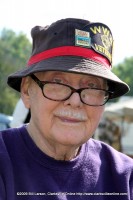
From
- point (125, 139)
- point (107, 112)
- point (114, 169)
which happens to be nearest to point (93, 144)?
point (114, 169)

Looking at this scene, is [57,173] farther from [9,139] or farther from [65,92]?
[65,92]

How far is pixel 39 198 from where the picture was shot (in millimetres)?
2490

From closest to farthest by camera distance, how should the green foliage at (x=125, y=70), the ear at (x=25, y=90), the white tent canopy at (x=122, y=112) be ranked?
the ear at (x=25, y=90)
the white tent canopy at (x=122, y=112)
the green foliage at (x=125, y=70)

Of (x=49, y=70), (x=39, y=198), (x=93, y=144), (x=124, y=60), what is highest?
(x=124, y=60)

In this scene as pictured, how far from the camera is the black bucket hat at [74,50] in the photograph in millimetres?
2512

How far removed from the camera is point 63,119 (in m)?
2.54

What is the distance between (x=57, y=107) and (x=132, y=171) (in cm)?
65

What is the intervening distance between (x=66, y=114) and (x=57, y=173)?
0.32m

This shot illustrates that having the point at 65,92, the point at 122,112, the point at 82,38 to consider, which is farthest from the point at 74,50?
the point at 122,112

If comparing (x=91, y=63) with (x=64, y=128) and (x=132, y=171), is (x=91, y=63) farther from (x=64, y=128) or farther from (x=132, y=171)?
(x=132, y=171)

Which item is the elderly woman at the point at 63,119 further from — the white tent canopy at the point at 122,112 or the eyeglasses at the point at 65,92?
the white tent canopy at the point at 122,112

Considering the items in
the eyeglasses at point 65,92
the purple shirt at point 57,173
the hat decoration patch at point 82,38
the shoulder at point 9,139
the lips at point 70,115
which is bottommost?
the purple shirt at point 57,173

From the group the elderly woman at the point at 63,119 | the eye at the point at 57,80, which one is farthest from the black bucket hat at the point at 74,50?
Result: the eye at the point at 57,80

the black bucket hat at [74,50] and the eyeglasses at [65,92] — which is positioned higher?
the black bucket hat at [74,50]
